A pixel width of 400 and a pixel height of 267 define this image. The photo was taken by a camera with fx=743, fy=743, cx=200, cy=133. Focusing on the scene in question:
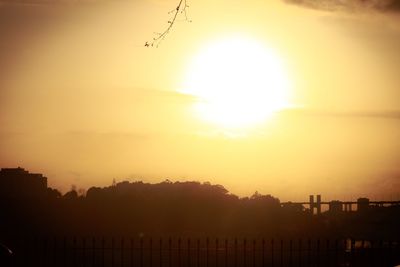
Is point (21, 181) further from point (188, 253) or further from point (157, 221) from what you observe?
point (188, 253)

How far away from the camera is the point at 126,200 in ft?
269

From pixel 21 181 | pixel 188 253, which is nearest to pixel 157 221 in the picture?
pixel 21 181

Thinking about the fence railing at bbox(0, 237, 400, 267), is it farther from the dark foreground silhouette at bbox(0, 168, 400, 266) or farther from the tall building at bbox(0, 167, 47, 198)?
the tall building at bbox(0, 167, 47, 198)

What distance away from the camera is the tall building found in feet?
310

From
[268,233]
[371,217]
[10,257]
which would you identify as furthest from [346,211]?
[10,257]

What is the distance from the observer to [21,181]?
9919 centimetres

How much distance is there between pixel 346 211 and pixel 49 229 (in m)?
129

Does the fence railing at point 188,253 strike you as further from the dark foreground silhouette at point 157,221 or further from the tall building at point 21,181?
the tall building at point 21,181

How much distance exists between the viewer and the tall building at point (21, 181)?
310ft

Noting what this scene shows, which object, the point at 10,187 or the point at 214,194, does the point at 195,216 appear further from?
the point at 10,187

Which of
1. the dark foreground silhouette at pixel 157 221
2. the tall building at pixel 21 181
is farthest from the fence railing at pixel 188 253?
the tall building at pixel 21 181

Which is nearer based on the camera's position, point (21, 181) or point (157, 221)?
point (157, 221)

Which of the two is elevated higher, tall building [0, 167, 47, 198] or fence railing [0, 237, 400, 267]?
tall building [0, 167, 47, 198]

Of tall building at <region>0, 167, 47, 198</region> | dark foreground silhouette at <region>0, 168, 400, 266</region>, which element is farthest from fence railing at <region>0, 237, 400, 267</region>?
tall building at <region>0, 167, 47, 198</region>
